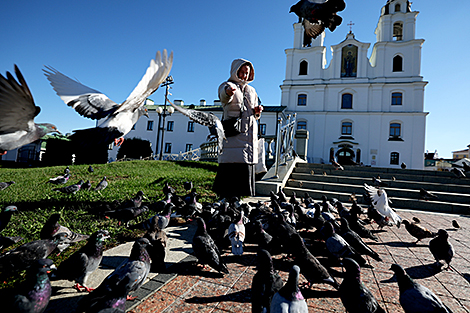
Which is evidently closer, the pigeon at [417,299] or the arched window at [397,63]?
the pigeon at [417,299]

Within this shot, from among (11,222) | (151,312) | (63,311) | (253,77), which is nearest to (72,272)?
(63,311)

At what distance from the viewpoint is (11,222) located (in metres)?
3.50

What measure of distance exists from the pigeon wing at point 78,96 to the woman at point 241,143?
1.87m

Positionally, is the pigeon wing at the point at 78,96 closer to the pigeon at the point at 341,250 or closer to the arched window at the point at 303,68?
the pigeon at the point at 341,250

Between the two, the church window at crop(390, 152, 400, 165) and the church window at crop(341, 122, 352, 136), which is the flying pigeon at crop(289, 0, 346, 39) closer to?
the church window at crop(341, 122, 352, 136)

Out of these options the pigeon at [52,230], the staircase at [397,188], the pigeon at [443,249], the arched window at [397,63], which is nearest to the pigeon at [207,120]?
the pigeon at [52,230]

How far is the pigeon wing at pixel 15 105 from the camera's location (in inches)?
85.2

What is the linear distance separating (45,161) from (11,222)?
20.0 m

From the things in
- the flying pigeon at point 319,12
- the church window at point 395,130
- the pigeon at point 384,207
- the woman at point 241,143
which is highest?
the church window at point 395,130

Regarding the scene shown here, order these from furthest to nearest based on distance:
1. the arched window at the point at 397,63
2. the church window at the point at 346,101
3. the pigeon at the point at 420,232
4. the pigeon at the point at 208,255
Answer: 1. the church window at the point at 346,101
2. the arched window at the point at 397,63
3. the pigeon at the point at 420,232
4. the pigeon at the point at 208,255

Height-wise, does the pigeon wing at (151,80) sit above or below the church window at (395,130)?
below

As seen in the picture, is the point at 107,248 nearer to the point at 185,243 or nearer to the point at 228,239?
the point at 185,243

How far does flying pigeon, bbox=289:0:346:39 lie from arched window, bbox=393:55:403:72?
114 feet

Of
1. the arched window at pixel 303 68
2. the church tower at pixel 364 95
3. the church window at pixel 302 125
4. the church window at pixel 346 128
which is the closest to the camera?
the church tower at pixel 364 95
